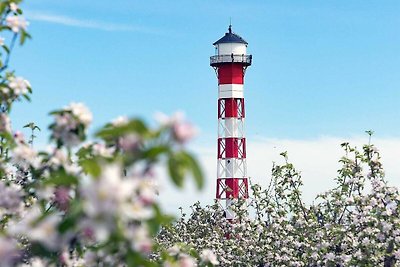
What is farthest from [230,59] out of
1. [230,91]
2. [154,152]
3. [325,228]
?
[154,152]

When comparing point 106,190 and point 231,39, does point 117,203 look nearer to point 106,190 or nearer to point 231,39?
point 106,190

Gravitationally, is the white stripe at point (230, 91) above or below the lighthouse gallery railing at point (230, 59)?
below

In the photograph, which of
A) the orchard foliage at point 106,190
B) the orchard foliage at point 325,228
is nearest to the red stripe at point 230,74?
the orchard foliage at point 325,228

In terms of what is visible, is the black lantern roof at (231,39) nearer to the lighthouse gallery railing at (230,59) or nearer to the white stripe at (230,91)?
the lighthouse gallery railing at (230,59)

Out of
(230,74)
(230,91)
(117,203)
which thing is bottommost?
(117,203)

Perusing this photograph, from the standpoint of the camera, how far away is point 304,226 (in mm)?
17078

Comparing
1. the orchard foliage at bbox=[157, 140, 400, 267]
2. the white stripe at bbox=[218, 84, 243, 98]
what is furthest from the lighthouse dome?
the orchard foliage at bbox=[157, 140, 400, 267]

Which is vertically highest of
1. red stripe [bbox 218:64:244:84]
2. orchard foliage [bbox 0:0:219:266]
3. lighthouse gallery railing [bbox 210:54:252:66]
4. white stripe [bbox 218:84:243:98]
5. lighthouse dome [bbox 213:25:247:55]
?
lighthouse dome [bbox 213:25:247:55]

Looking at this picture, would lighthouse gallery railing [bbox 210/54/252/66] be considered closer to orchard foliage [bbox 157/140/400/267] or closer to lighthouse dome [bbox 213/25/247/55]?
lighthouse dome [bbox 213/25/247/55]

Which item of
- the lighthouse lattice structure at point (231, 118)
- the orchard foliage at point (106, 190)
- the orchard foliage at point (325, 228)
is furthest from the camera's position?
the lighthouse lattice structure at point (231, 118)

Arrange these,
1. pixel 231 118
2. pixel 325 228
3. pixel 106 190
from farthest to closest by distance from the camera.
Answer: pixel 231 118, pixel 325 228, pixel 106 190

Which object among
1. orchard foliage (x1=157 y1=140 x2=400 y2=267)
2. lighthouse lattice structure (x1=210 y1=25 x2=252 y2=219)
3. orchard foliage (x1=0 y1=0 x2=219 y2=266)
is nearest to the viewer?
orchard foliage (x1=0 y1=0 x2=219 y2=266)

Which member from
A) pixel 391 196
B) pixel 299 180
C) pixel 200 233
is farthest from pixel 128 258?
pixel 200 233

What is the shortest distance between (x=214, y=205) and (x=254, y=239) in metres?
8.70
